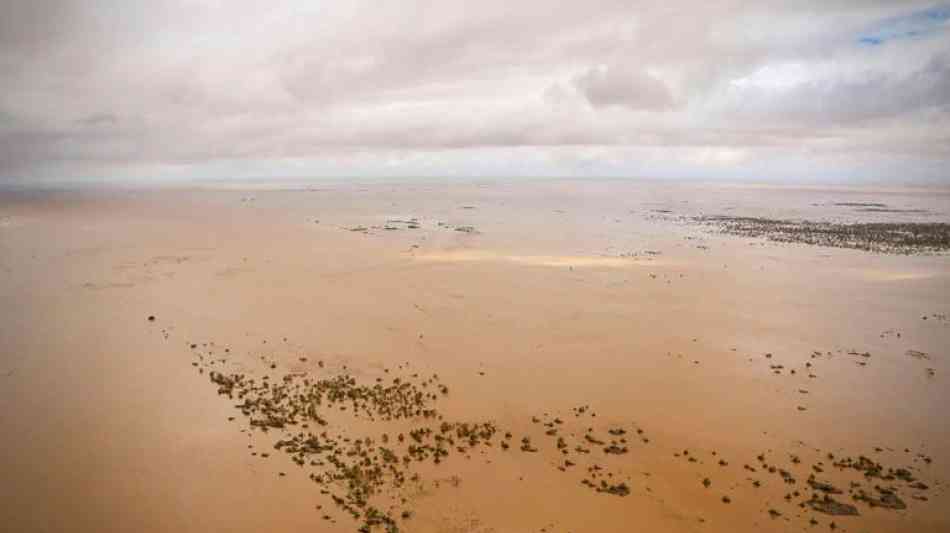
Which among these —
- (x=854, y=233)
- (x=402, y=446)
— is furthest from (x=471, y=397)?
(x=854, y=233)

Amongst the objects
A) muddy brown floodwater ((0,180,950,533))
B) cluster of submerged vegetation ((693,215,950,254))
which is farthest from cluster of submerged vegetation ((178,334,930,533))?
cluster of submerged vegetation ((693,215,950,254))

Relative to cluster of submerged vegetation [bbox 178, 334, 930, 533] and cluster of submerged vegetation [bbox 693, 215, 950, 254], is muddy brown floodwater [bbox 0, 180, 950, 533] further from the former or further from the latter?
cluster of submerged vegetation [bbox 693, 215, 950, 254]

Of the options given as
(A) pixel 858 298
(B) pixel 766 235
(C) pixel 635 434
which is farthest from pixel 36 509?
(B) pixel 766 235

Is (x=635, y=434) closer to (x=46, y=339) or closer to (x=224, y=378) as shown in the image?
(x=224, y=378)

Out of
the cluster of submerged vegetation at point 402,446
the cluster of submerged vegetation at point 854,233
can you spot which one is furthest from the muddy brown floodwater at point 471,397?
the cluster of submerged vegetation at point 854,233

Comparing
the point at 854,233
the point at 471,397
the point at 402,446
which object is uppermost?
the point at 854,233

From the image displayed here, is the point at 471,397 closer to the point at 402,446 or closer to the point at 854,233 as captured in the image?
the point at 402,446

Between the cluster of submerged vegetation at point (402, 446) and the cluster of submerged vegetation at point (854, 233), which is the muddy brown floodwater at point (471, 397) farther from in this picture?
the cluster of submerged vegetation at point (854, 233)
